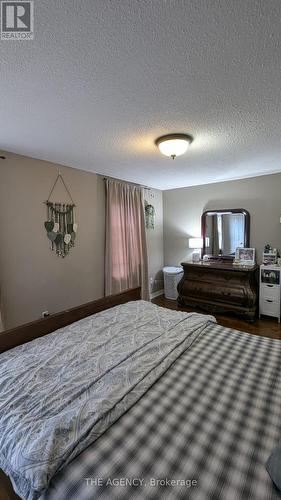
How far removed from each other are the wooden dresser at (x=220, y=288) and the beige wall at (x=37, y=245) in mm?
1657

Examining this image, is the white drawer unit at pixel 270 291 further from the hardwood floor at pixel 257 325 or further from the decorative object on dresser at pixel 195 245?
the decorative object on dresser at pixel 195 245

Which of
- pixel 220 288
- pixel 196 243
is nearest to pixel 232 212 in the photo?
pixel 196 243

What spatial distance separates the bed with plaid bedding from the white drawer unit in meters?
2.27

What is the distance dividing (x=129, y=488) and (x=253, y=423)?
0.60 metres

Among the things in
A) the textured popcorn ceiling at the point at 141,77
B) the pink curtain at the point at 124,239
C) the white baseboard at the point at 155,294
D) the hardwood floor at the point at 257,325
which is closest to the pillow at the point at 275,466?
the textured popcorn ceiling at the point at 141,77

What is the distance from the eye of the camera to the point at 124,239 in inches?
146

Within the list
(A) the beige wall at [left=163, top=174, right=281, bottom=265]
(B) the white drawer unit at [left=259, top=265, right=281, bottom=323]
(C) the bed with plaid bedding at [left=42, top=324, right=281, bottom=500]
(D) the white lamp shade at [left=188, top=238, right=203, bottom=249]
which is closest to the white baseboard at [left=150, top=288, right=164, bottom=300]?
(A) the beige wall at [left=163, top=174, right=281, bottom=265]

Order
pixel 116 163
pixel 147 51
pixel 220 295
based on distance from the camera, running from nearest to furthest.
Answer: pixel 147 51 < pixel 116 163 < pixel 220 295

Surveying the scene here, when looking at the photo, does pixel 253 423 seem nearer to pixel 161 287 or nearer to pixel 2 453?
pixel 2 453

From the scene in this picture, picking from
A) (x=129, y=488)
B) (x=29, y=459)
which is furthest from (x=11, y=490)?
(x=129, y=488)

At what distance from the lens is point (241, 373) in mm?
1352

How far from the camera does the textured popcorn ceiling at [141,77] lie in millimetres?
930

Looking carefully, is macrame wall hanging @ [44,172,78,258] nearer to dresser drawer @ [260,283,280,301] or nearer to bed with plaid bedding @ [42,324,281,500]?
bed with plaid bedding @ [42,324,281,500]

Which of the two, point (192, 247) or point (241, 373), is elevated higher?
point (192, 247)
